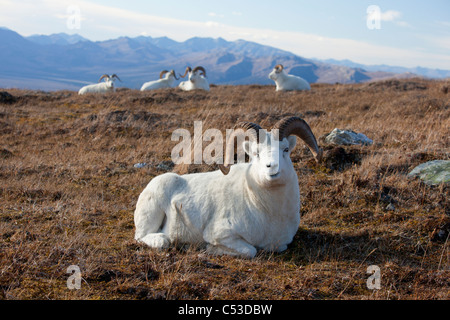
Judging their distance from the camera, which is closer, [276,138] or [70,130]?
[276,138]

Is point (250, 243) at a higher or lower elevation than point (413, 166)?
lower

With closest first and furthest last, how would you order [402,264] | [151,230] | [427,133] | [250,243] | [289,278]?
[289,278]
[402,264]
[250,243]
[151,230]
[427,133]

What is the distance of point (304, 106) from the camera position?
62.7 ft

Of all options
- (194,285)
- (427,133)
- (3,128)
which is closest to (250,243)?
(194,285)

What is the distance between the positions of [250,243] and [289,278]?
1.13m

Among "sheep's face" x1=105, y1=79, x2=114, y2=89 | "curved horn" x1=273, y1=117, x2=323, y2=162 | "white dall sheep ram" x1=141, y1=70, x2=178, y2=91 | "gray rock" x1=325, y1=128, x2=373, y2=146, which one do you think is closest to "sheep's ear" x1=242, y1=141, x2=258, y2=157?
"curved horn" x1=273, y1=117, x2=323, y2=162

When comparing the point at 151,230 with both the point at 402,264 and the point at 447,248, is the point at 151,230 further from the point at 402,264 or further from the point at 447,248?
the point at 447,248

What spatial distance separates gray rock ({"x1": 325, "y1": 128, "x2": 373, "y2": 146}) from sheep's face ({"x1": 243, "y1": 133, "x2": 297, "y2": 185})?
5.19 meters

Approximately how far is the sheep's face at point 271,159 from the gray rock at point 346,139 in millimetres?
5192

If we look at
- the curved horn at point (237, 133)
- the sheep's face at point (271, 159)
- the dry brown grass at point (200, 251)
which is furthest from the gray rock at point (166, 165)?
the sheep's face at point (271, 159)

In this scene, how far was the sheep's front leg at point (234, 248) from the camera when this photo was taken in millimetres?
5898

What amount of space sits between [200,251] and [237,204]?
93cm

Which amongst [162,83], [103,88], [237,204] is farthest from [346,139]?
[162,83]

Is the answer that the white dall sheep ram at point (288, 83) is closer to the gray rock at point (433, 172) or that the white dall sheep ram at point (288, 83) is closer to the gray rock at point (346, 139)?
the gray rock at point (346, 139)
